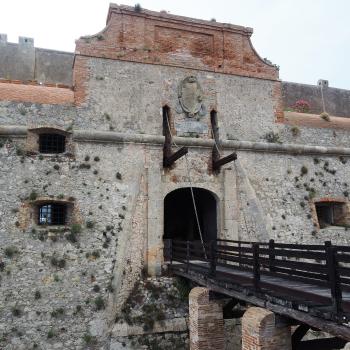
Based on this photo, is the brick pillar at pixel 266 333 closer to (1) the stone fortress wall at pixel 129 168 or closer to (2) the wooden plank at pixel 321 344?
(2) the wooden plank at pixel 321 344

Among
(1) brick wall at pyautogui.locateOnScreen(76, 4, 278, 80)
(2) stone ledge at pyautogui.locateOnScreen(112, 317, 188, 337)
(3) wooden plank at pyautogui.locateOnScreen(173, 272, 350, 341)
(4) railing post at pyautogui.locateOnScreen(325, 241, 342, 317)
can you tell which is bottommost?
(2) stone ledge at pyautogui.locateOnScreen(112, 317, 188, 337)

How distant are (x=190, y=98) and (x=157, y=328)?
6636mm

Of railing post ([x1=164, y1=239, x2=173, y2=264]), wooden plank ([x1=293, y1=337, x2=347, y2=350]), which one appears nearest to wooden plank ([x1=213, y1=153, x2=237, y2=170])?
railing post ([x1=164, y1=239, x2=173, y2=264])

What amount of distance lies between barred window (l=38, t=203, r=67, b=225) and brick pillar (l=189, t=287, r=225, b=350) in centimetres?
456

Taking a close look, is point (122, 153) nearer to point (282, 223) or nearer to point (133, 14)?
point (133, 14)

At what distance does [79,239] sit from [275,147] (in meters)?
6.70

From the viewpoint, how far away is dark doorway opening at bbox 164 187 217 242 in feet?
41.9

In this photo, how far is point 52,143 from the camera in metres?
11.5

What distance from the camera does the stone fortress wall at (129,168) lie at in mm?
9906

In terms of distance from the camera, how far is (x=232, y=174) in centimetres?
1221

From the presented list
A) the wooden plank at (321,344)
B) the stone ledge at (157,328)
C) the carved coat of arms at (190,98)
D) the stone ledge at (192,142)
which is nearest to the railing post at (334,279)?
Answer: the wooden plank at (321,344)

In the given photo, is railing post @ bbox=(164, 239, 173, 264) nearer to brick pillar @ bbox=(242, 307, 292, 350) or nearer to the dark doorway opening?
the dark doorway opening

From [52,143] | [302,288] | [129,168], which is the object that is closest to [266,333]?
[302,288]

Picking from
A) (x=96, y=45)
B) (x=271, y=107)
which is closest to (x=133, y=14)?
(x=96, y=45)
